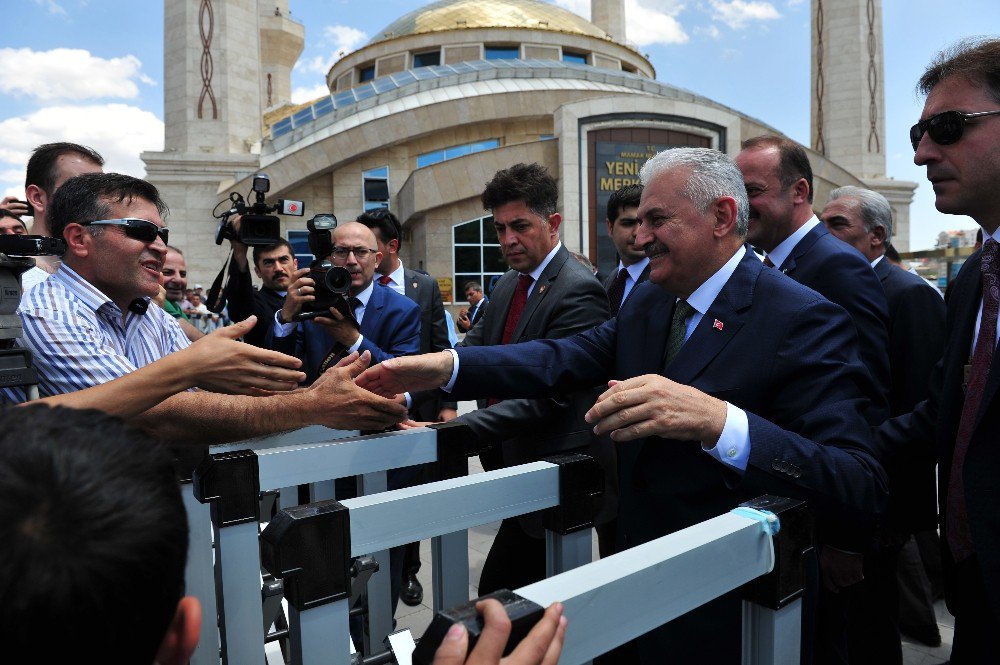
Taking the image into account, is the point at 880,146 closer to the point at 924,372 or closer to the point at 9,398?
the point at 924,372

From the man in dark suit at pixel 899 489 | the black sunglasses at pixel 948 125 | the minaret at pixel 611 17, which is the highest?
the minaret at pixel 611 17

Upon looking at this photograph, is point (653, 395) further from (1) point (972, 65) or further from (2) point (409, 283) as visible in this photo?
(2) point (409, 283)

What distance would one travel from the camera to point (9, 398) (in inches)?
84.4

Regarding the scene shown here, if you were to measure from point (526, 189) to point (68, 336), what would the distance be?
6.98 ft

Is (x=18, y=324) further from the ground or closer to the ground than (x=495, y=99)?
closer to the ground

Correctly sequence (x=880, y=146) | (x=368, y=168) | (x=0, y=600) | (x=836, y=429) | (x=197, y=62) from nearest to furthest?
(x=0, y=600), (x=836, y=429), (x=197, y=62), (x=368, y=168), (x=880, y=146)

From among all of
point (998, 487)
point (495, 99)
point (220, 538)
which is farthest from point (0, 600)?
point (495, 99)

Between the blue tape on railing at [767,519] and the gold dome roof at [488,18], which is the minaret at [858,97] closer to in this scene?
the gold dome roof at [488,18]

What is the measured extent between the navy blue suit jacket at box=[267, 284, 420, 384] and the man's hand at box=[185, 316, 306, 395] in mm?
1426

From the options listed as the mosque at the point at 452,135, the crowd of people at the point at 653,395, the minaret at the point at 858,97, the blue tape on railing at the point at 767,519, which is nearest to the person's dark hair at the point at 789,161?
the crowd of people at the point at 653,395

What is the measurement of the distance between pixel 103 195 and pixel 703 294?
216cm

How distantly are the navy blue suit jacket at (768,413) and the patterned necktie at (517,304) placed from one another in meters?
1.32

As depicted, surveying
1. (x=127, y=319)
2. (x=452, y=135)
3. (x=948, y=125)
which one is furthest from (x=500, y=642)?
(x=452, y=135)

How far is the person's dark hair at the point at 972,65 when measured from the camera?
181 centimetres
